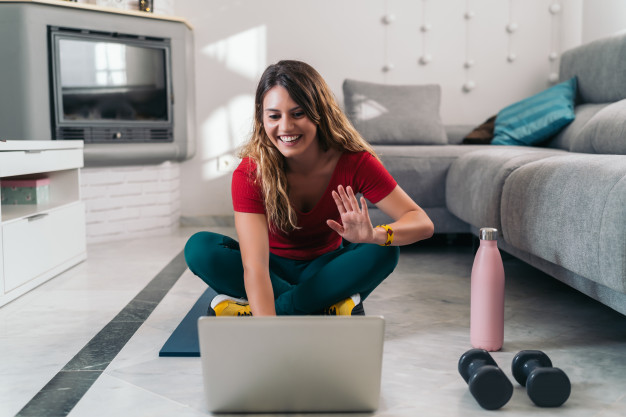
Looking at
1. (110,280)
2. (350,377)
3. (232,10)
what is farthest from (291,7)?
(350,377)

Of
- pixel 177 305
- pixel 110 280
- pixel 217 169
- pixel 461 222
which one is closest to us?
pixel 177 305

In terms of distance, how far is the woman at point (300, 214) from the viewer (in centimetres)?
142

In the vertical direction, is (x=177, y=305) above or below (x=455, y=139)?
below

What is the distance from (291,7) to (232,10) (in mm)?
343

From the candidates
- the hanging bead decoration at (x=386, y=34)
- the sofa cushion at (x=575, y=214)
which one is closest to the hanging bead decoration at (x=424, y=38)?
the hanging bead decoration at (x=386, y=34)

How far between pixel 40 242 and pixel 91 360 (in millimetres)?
895

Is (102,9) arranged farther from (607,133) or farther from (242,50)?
(607,133)

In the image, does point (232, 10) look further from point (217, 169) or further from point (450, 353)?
point (450, 353)

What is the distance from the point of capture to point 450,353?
153cm

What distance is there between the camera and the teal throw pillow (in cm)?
309

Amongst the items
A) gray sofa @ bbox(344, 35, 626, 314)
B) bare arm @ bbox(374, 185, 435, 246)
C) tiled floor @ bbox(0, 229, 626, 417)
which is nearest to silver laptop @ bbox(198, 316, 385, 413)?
tiled floor @ bbox(0, 229, 626, 417)

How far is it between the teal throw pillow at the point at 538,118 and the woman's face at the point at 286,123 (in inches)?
78.8

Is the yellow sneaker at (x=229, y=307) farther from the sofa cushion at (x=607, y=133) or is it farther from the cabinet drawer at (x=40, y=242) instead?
the sofa cushion at (x=607, y=133)

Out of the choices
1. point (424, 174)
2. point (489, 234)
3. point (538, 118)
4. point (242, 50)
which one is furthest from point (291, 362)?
point (242, 50)
